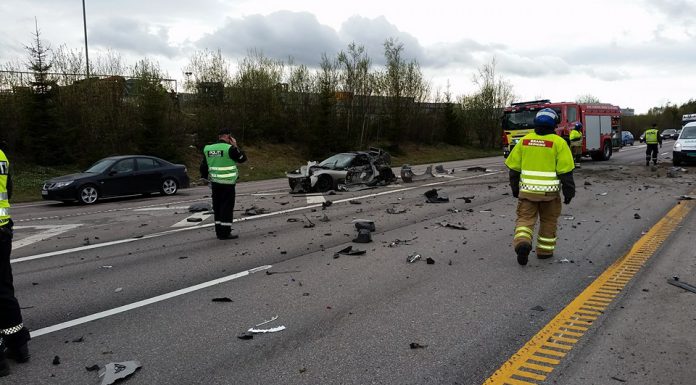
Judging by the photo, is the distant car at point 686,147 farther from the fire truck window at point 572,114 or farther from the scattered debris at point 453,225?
the scattered debris at point 453,225

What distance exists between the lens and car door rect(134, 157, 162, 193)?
1558cm

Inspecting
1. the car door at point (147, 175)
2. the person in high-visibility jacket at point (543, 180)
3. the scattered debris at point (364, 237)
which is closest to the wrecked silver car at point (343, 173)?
the car door at point (147, 175)

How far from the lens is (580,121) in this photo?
24016mm

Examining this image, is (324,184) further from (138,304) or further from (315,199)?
(138,304)

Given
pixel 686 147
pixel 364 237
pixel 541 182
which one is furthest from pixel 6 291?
pixel 686 147

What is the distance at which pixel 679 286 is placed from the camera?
211 inches

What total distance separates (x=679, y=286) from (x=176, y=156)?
22432 mm

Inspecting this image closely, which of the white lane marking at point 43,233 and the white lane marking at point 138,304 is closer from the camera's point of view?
the white lane marking at point 138,304

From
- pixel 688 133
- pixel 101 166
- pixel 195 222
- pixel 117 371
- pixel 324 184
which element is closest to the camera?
pixel 117 371

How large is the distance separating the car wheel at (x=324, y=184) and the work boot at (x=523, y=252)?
940 centimetres

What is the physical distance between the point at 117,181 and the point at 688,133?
74.0 feet

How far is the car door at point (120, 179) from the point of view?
14761 millimetres

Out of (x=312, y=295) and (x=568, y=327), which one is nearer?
(x=568, y=327)

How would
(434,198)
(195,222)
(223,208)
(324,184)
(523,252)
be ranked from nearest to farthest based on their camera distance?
(523,252)
(223,208)
(195,222)
(434,198)
(324,184)
